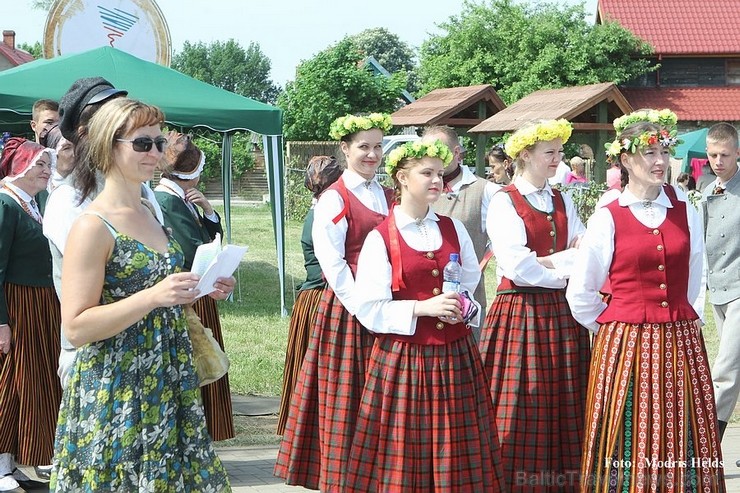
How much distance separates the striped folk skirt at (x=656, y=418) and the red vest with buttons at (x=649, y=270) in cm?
5

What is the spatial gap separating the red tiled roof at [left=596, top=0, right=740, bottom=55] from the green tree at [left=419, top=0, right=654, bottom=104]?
1.01 m

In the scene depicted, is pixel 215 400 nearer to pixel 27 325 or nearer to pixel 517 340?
pixel 27 325

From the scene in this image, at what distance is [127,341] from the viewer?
3.06m

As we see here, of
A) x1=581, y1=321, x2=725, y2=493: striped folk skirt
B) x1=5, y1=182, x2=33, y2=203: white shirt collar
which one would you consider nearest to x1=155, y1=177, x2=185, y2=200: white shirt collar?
x1=5, y1=182, x2=33, y2=203: white shirt collar

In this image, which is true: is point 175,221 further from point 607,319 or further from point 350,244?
point 607,319

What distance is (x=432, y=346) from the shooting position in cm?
408

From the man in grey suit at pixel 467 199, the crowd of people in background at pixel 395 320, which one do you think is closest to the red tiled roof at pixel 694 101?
the man in grey suit at pixel 467 199

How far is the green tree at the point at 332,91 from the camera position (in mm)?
27859

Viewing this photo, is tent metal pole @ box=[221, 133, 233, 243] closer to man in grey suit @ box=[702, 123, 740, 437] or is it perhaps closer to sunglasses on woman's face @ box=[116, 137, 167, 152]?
man in grey suit @ box=[702, 123, 740, 437]

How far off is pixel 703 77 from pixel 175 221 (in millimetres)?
29010

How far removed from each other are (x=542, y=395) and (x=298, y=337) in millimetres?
1632

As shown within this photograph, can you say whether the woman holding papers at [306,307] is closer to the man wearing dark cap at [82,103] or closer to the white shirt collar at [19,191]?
the white shirt collar at [19,191]

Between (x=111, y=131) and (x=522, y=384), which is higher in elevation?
(x=111, y=131)

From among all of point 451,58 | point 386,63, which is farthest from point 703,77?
point 386,63
